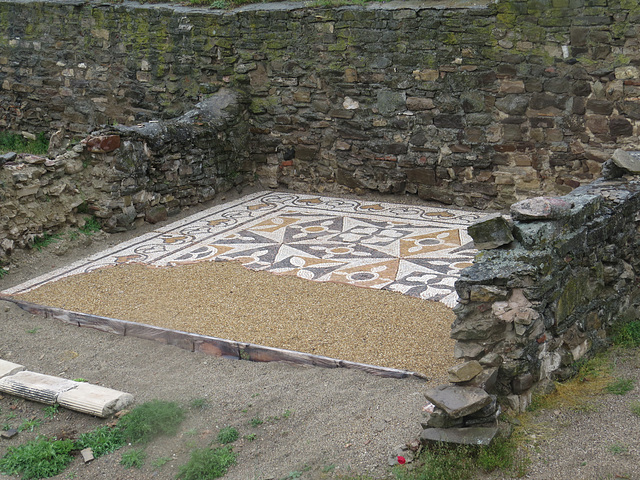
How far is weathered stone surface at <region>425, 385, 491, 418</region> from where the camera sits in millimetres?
3381

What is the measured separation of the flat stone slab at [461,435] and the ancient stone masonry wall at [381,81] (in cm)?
461

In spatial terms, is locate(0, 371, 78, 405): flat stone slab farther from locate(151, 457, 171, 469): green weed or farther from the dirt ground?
locate(151, 457, 171, 469): green weed

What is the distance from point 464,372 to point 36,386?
2.49 meters

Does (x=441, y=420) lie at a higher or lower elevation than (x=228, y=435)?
higher

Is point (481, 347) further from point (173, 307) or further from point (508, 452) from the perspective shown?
point (173, 307)

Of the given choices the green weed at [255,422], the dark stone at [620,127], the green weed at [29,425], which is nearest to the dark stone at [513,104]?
the dark stone at [620,127]

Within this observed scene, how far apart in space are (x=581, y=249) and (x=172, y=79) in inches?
252

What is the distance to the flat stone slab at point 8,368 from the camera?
4.51 m

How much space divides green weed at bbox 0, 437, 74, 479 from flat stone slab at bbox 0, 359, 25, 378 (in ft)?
2.60

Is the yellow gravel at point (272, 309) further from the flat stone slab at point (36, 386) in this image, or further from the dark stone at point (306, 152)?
the dark stone at point (306, 152)

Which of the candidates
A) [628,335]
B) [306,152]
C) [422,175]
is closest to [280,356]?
[628,335]

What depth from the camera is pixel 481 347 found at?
3.80 meters

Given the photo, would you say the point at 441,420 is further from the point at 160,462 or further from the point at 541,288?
the point at 160,462

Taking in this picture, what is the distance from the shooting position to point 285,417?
3.89 meters
